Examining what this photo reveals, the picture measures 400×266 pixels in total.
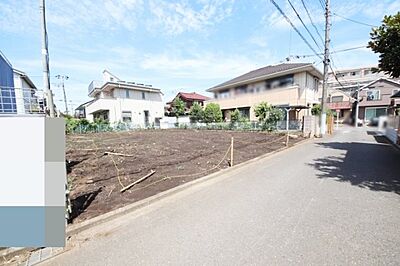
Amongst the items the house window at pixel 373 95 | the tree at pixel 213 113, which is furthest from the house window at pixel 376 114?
the tree at pixel 213 113

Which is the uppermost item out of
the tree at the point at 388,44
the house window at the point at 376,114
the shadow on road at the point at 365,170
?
the tree at the point at 388,44

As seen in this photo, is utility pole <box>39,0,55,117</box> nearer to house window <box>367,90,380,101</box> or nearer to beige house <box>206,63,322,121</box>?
beige house <box>206,63,322,121</box>

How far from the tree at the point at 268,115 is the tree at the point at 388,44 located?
10.9 metres

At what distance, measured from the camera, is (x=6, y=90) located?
7.20 m

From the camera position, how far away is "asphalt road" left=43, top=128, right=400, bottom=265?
7.72 feet

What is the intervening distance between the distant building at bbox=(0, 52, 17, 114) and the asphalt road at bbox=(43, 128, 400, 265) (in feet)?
20.4

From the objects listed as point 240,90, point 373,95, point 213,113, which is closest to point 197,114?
point 213,113

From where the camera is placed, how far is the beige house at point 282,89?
1880 cm

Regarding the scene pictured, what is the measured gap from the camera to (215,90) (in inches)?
1116

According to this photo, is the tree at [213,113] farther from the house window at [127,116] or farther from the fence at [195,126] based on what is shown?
the house window at [127,116]

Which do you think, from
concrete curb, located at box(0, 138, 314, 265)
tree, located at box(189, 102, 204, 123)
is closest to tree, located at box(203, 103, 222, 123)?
tree, located at box(189, 102, 204, 123)

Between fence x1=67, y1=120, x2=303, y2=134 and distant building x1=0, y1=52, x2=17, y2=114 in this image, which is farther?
fence x1=67, y1=120, x2=303, y2=134

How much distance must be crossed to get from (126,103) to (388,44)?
25.6 m

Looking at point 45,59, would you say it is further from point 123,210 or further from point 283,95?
point 283,95
